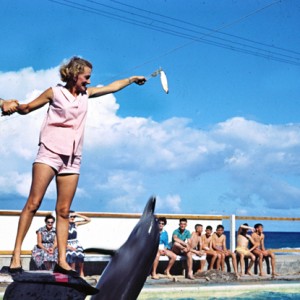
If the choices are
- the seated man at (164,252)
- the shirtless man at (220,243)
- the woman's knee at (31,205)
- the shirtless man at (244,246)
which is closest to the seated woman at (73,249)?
the seated man at (164,252)

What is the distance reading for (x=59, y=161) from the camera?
4.88 m

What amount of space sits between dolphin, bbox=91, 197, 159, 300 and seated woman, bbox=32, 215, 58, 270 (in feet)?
24.3

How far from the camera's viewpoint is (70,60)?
5.04 metres

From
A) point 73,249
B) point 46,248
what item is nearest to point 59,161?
point 46,248

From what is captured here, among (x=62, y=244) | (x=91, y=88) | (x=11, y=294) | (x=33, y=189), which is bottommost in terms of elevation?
(x=11, y=294)

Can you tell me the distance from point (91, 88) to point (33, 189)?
97 cm

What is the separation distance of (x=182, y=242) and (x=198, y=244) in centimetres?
74

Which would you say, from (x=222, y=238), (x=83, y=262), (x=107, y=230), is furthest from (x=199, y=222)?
(x=83, y=262)

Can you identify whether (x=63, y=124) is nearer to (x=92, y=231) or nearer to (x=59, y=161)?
(x=59, y=161)

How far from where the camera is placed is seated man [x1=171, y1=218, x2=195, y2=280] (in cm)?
1471

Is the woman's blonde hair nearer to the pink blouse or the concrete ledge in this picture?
the pink blouse

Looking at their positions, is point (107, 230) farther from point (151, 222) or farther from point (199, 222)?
point (151, 222)

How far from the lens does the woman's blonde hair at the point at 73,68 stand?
4.97 metres

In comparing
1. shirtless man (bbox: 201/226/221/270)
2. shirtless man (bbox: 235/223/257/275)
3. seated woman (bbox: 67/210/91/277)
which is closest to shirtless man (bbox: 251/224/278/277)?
shirtless man (bbox: 235/223/257/275)
